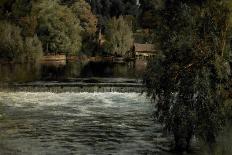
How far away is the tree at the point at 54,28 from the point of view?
9475 cm

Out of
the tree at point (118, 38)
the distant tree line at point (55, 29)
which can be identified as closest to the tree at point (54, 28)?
the distant tree line at point (55, 29)

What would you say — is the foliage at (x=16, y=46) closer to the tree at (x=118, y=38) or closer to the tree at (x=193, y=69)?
the tree at (x=118, y=38)

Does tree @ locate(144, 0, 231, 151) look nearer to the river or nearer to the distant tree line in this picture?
the river

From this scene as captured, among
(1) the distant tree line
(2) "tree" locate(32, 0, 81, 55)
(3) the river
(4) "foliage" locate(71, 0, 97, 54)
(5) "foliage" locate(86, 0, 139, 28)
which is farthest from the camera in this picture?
(5) "foliage" locate(86, 0, 139, 28)

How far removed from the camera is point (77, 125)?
30.0 m

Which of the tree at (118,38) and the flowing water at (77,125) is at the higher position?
the tree at (118,38)

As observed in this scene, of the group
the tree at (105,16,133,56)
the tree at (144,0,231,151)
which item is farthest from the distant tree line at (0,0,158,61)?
the tree at (144,0,231,151)

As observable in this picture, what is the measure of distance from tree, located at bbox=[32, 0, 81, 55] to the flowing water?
52198 millimetres

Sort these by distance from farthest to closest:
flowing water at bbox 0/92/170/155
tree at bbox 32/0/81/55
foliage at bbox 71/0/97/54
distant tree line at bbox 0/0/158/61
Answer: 1. foliage at bbox 71/0/97/54
2. tree at bbox 32/0/81/55
3. distant tree line at bbox 0/0/158/61
4. flowing water at bbox 0/92/170/155

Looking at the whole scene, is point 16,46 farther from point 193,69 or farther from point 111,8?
point 193,69

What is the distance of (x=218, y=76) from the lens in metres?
20.4

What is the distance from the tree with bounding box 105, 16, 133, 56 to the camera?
4323 inches

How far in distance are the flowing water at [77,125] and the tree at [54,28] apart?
5220 cm

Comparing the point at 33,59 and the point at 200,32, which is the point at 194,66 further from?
the point at 33,59
